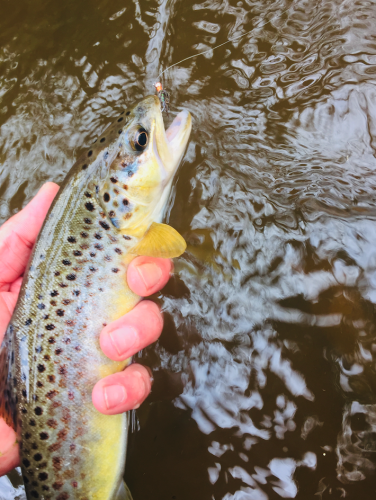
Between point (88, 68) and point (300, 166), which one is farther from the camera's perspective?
point (88, 68)

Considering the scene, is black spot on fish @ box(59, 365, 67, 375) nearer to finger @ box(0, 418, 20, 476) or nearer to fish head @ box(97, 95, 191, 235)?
finger @ box(0, 418, 20, 476)

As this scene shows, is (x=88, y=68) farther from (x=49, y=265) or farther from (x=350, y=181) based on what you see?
(x=350, y=181)

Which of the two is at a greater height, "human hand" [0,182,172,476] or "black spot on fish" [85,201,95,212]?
"black spot on fish" [85,201,95,212]

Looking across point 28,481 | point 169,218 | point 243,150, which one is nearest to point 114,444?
point 28,481

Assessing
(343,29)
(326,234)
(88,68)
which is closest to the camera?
(326,234)

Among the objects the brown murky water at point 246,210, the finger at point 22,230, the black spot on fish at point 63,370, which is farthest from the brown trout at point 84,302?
the brown murky water at point 246,210

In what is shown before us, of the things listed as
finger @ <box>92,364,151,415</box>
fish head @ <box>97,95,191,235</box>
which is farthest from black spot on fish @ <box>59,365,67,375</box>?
fish head @ <box>97,95,191,235</box>

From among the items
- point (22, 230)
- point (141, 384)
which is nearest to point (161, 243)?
point (141, 384)
